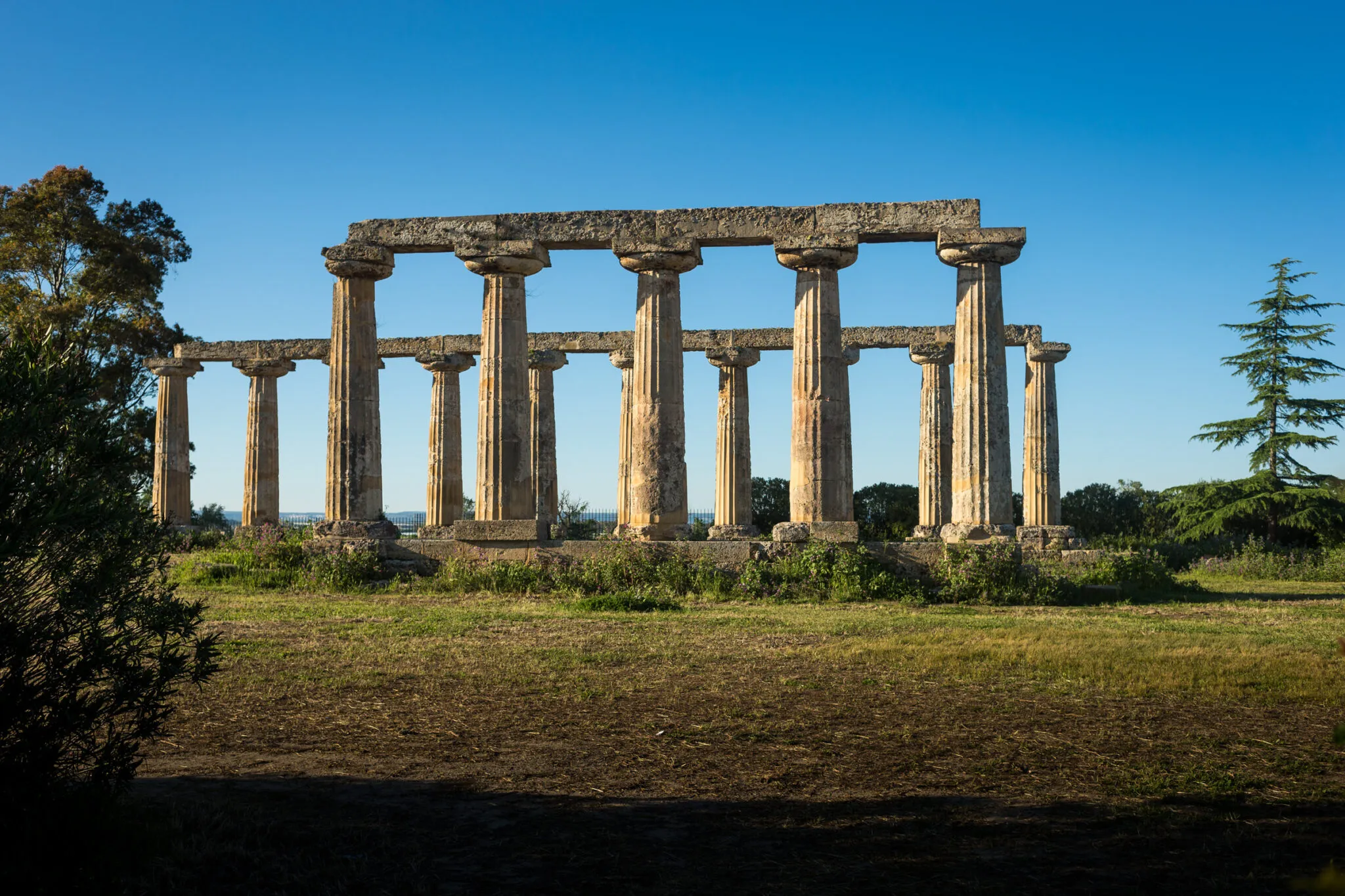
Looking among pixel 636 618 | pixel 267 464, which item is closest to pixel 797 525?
pixel 636 618

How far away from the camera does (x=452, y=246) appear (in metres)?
21.0

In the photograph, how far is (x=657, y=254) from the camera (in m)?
20.2

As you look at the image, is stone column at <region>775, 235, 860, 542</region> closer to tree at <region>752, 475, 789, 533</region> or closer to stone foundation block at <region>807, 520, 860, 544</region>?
stone foundation block at <region>807, 520, 860, 544</region>

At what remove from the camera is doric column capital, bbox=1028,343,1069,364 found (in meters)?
29.4

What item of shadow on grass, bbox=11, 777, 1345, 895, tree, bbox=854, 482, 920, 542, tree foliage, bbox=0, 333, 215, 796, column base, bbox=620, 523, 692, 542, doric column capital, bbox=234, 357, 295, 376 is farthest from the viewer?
tree, bbox=854, 482, 920, 542

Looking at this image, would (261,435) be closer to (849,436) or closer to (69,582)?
(849,436)

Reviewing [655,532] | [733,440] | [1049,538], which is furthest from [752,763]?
[733,440]

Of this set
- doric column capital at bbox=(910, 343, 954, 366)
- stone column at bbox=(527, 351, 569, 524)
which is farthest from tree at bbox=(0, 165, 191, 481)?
doric column capital at bbox=(910, 343, 954, 366)

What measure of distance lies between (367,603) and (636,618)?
491 centimetres

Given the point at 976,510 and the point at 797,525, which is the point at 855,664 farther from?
the point at 976,510

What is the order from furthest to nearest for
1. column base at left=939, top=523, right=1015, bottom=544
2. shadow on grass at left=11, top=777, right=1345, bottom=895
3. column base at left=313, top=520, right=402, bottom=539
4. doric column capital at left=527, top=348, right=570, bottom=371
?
1. doric column capital at left=527, top=348, right=570, bottom=371
2. column base at left=313, top=520, right=402, bottom=539
3. column base at left=939, top=523, right=1015, bottom=544
4. shadow on grass at left=11, top=777, right=1345, bottom=895

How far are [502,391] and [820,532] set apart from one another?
270 inches

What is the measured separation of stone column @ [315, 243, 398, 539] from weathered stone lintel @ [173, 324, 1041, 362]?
561 centimetres

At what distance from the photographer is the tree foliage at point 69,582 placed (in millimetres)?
4852
